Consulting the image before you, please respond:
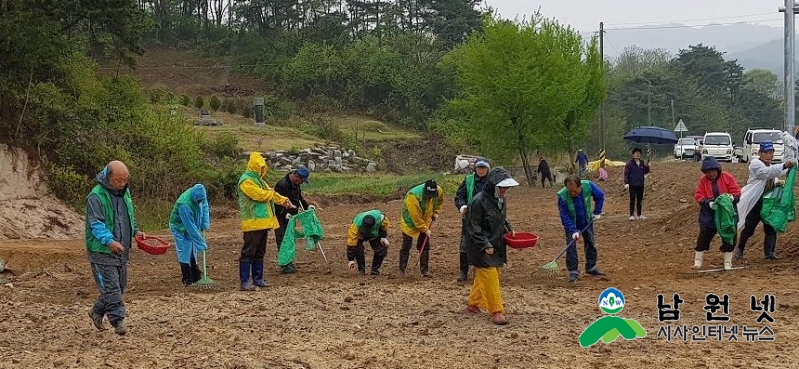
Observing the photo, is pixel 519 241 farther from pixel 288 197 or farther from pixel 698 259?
pixel 288 197

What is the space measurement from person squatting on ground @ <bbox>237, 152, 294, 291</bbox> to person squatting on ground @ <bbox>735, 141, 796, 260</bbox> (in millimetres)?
6352

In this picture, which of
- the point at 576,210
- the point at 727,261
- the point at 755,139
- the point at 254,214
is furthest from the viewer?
the point at 755,139

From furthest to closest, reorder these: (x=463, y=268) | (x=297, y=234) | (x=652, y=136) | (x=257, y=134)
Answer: (x=257, y=134) → (x=652, y=136) → (x=297, y=234) → (x=463, y=268)

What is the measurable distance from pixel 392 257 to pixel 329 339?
6.21 meters

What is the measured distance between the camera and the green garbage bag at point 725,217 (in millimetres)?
10578

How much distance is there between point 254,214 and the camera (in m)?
10.5

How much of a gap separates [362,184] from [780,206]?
892 inches

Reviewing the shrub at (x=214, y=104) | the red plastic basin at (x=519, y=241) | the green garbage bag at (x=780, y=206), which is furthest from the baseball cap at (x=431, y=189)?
the shrub at (x=214, y=104)

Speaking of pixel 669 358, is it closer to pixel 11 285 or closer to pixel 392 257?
pixel 392 257

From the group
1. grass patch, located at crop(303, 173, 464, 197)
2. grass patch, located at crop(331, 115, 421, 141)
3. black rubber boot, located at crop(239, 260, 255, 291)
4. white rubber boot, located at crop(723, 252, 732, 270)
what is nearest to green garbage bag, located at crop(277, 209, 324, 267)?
black rubber boot, located at crop(239, 260, 255, 291)

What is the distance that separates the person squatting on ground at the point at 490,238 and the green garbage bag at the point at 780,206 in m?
4.65

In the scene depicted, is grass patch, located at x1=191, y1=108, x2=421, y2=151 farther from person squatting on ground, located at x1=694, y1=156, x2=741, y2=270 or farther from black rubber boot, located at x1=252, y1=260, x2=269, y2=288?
person squatting on ground, located at x1=694, y1=156, x2=741, y2=270

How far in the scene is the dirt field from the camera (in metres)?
6.93

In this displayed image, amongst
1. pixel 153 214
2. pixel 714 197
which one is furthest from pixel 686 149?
pixel 714 197
